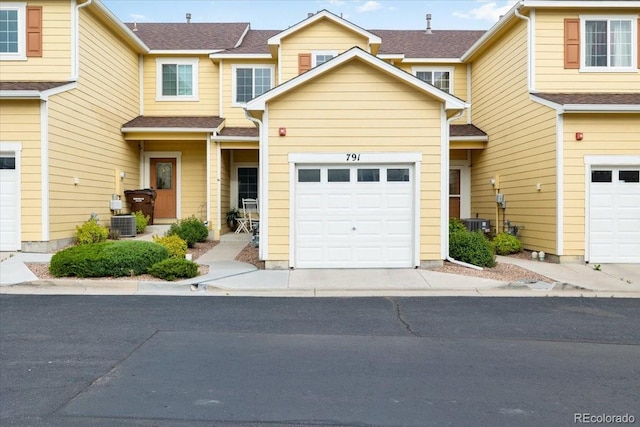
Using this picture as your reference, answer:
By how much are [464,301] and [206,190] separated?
1234 centimetres

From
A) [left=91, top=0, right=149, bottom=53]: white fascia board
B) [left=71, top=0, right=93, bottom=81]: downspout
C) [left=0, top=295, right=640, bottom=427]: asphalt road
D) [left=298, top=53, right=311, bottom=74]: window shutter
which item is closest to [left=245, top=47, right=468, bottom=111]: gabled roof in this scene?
[left=0, top=295, right=640, bottom=427]: asphalt road

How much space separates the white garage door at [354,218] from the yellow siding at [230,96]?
742 centimetres

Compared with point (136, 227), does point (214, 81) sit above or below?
above

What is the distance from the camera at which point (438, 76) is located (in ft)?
61.8

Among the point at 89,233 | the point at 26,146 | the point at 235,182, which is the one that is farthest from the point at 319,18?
the point at 89,233

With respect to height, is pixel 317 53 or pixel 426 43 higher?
pixel 426 43

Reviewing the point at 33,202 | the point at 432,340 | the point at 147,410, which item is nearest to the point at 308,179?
the point at 432,340

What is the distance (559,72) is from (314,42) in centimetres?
783

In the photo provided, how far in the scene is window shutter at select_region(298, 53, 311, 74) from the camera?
56.3 feet

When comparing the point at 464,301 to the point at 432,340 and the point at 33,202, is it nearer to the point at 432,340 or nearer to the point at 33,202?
the point at 432,340

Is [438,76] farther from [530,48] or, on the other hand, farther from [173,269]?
[173,269]

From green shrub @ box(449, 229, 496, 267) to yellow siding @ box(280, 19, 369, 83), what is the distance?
27.0ft

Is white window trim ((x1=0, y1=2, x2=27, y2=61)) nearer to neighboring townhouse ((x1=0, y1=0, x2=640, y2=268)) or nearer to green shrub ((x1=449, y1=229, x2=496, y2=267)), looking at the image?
neighboring townhouse ((x1=0, y1=0, x2=640, y2=268))

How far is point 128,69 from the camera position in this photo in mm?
17984
